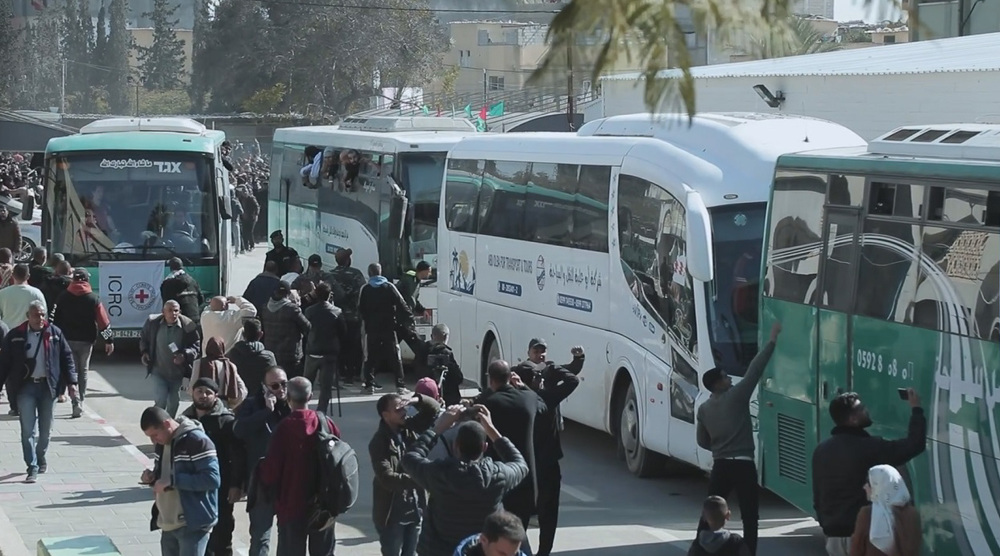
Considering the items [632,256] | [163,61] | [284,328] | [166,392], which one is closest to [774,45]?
[632,256]

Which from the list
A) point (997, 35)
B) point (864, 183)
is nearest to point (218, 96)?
point (997, 35)

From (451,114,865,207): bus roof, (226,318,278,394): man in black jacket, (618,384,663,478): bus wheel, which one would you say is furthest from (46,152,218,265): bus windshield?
(618,384,663,478): bus wheel

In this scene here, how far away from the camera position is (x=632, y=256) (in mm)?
14047

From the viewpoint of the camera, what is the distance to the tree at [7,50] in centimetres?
7581

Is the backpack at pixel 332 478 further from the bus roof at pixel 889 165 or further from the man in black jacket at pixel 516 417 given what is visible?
the bus roof at pixel 889 165

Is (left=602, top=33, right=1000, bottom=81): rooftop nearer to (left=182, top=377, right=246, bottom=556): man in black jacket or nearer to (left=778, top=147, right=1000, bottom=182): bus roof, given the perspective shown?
(left=778, top=147, right=1000, bottom=182): bus roof

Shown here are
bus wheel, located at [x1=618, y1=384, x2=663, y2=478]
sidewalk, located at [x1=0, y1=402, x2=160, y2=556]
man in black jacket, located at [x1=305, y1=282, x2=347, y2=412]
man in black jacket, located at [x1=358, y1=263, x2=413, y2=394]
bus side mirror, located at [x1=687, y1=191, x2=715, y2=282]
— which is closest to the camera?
sidewalk, located at [x1=0, y1=402, x2=160, y2=556]

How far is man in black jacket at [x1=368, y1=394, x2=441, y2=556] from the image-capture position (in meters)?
8.64

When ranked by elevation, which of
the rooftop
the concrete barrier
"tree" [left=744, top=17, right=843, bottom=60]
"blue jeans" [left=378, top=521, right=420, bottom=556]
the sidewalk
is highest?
the rooftop

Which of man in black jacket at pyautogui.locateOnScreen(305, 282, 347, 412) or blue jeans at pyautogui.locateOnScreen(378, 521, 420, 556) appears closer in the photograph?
blue jeans at pyautogui.locateOnScreen(378, 521, 420, 556)

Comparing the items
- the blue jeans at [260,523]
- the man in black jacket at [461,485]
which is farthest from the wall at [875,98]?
the man in black jacket at [461,485]

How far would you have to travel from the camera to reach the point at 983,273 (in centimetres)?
900

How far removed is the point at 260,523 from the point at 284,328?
663cm

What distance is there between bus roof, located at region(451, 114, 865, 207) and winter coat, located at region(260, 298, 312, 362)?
3413 mm
